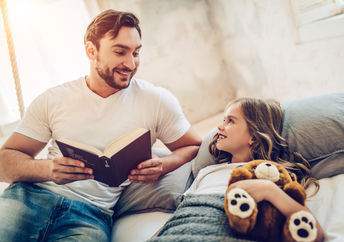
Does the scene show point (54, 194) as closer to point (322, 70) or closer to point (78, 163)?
point (78, 163)

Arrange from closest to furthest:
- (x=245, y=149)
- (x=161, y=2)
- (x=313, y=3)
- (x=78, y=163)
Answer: (x=78, y=163) < (x=245, y=149) < (x=313, y=3) < (x=161, y=2)

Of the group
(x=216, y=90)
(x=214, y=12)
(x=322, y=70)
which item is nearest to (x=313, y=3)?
(x=322, y=70)

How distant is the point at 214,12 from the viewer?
8.63 ft

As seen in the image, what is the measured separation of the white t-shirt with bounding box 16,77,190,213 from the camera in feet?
4.49

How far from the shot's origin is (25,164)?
4.34ft

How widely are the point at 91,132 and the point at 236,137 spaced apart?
2.09ft

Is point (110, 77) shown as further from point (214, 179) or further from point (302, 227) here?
point (302, 227)

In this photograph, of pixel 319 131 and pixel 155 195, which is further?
pixel 155 195

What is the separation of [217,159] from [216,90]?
148cm

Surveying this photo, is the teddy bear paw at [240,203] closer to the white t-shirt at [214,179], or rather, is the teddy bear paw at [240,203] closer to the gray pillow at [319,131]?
the white t-shirt at [214,179]

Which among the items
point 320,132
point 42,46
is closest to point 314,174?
point 320,132

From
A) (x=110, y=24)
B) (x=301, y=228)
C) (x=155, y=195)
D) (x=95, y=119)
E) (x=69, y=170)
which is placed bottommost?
(x=155, y=195)

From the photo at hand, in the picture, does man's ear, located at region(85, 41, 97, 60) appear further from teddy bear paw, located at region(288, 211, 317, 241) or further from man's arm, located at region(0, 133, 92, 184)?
teddy bear paw, located at region(288, 211, 317, 241)

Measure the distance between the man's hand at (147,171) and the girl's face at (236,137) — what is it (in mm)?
266
